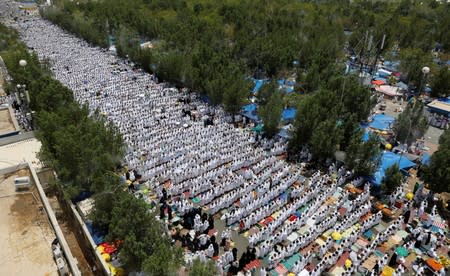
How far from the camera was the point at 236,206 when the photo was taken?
21.2 metres

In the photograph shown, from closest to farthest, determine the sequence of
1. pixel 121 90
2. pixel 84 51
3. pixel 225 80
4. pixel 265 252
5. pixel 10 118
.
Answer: pixel 265 252 → pixel 10 118 → pixel 225 80 → pixel 121 90 → pixel 84 51

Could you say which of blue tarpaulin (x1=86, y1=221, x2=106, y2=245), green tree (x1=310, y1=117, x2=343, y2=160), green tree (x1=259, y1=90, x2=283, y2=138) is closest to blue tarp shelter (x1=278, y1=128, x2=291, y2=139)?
green tree (x1=259, y1=90, x2=283, y2=138)

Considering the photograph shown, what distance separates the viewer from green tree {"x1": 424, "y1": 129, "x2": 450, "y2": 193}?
20266mm

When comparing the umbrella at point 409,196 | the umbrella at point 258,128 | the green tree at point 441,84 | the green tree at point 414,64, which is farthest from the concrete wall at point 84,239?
the green tree at point 441,84

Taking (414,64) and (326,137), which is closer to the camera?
(326,137)

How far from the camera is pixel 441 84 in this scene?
38.5m

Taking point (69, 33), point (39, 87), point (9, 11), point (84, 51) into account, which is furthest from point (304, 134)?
point (9, 11)

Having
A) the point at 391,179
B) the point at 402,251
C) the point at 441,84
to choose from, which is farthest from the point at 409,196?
the point at 441,84

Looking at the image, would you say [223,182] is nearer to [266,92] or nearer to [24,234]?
[24,234]

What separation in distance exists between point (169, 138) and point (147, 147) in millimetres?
2067

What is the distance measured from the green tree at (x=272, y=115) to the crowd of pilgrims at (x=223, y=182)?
1144 mm

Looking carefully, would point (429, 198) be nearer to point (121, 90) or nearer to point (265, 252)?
point (265, 252)

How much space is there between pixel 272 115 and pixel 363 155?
26.2 feet

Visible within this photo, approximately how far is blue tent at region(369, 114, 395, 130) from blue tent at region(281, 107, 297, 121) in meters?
7.26
